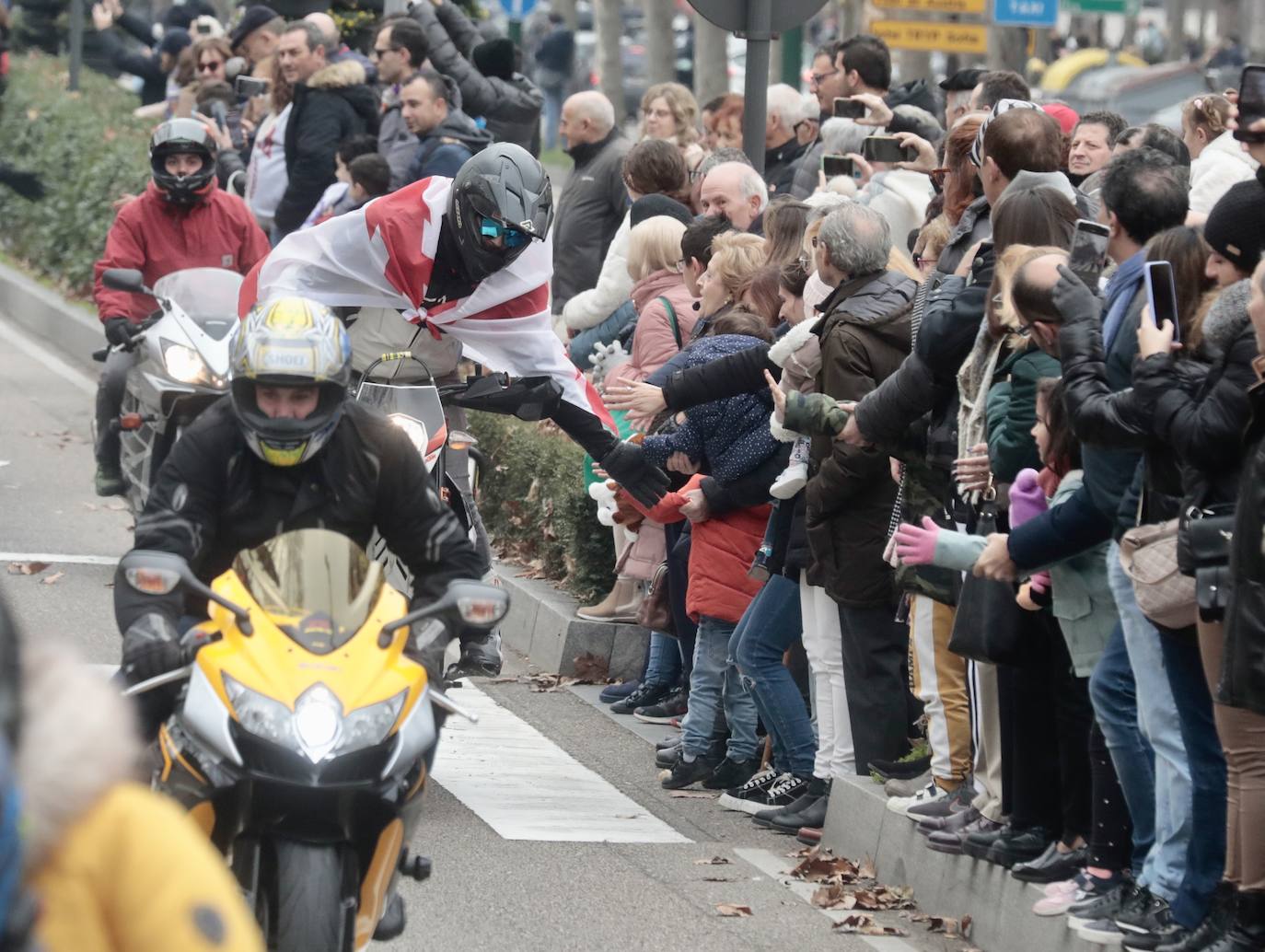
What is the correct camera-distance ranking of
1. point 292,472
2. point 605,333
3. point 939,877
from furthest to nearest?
1. point 605,333
2. point 939,877
3. point 292,472

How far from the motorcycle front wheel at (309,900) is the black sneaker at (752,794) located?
3.46 meters

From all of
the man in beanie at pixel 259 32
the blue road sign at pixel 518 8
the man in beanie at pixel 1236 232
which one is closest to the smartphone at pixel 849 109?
the man in beanie at pixel 1236 232

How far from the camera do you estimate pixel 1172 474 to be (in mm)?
6090

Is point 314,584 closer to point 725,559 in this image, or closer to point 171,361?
point 725,559

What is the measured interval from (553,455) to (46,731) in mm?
8557

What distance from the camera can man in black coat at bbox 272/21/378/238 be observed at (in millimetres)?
14430

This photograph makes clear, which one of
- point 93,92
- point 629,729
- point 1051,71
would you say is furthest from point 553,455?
point 1051,71

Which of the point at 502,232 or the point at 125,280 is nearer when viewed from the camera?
the point at 502,232

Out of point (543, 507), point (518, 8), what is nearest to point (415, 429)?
point (543, 507)

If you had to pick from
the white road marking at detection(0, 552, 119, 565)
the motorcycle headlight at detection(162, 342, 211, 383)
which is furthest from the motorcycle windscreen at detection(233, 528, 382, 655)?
the white road marking at detection(0, 552, 119, 565)

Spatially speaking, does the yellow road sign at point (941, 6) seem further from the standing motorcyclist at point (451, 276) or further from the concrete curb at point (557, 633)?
the standing motorcyclist at point (451, 276)

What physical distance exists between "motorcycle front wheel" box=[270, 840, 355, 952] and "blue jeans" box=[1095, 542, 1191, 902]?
7.18 feet

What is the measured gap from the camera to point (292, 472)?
19.1ft

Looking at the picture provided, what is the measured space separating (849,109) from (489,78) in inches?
151
